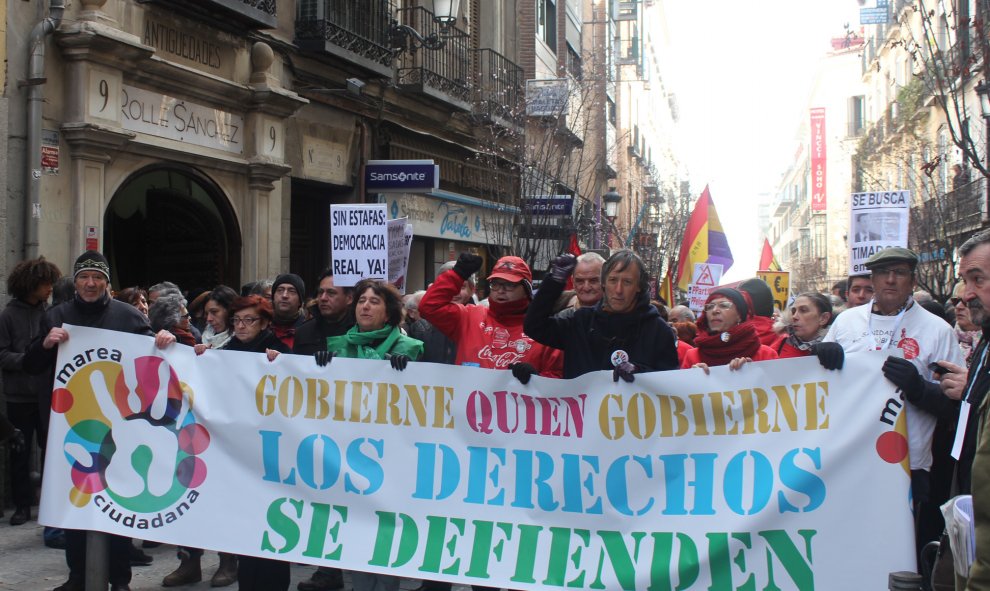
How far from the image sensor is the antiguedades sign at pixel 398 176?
14.7 m

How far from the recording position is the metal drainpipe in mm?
9414

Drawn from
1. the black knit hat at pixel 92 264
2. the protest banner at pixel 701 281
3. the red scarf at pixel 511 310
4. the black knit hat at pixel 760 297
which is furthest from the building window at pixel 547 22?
the red scarf at pixel 511 310

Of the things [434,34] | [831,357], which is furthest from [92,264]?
[434,34]

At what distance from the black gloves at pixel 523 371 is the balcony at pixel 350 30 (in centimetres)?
1017

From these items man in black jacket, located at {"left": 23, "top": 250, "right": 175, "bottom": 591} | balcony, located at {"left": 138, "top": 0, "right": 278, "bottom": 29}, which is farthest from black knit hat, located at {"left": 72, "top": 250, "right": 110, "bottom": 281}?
balcony, located at {"left": 138, "top": 0, "right": 278, "bottom": 29}

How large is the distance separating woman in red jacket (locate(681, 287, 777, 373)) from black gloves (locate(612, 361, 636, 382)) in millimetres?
569

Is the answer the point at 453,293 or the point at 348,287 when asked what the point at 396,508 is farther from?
the point at 348,287

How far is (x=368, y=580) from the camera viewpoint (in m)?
4.90

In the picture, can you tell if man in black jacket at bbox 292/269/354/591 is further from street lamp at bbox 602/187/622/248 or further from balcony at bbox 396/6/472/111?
street lamp at bbox 602/187/622/248

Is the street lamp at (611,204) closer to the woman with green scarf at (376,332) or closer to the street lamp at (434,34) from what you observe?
the street lamp at (434,34)

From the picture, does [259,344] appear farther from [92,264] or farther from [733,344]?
[733,344]

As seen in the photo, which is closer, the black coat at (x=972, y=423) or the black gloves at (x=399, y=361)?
the black coat at (x=972, y=423)

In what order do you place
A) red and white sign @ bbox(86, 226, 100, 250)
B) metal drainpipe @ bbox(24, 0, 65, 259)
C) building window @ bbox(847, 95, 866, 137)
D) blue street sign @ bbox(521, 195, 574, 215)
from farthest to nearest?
building window @ bbox(847, 95, 866, 137), blue street sign @ bbox(521, 195, 574, 215), red and white sign @ bbox(86, 226, 100, 250), metal drainpipe @ bbox(24, 0, 65, 259)

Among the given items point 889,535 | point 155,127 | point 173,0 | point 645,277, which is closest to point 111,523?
point 645,277
